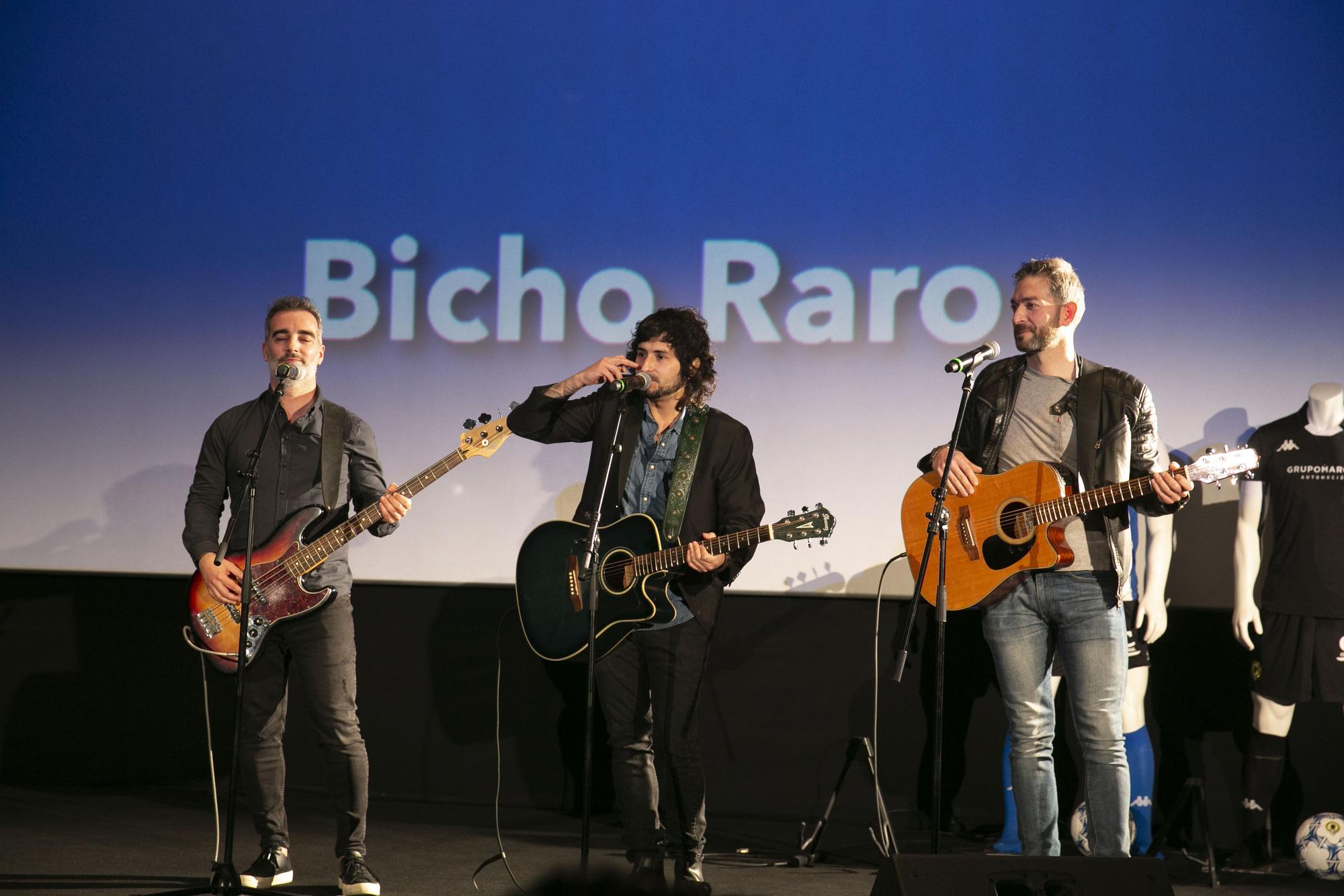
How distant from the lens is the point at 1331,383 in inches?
176

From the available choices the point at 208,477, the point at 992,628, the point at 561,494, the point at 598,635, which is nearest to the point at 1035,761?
the point at 992,628

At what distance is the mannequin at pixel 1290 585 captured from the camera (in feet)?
14.2

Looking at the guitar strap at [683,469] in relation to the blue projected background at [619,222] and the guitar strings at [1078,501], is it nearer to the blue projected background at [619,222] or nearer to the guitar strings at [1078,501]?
the guitar strings at [1078,501]

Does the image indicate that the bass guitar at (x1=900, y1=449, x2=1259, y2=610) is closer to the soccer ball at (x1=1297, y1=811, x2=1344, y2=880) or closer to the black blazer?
the black blazer

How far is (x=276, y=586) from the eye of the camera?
3.86 metres

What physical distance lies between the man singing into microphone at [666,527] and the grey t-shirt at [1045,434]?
813mm

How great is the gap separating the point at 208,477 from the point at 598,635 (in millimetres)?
1420

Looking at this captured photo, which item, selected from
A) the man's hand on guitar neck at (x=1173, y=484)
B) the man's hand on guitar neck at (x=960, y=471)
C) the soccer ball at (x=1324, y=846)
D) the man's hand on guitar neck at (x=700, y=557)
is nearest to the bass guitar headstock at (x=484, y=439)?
the man's hand on guitar neck at (x=700, y=557)

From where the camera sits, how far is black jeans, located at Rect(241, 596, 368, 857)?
3.84 m

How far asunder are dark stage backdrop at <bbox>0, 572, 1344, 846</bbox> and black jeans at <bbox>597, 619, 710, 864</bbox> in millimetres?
1163

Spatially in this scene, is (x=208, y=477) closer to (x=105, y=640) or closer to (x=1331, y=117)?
(x=105, y=640)

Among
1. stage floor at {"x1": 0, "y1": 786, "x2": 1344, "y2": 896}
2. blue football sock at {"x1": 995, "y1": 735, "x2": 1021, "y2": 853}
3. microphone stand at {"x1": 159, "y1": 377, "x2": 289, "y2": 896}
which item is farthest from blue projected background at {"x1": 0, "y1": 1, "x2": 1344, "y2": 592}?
microphone stand at {"x1": 159, "y1": 377, "x2": 289, "y2": 896}

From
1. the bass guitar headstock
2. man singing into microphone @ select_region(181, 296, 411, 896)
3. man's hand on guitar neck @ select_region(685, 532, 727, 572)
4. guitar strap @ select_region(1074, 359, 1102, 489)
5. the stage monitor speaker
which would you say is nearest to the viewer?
the stage monitor speaker

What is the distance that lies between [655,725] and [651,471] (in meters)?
0.81
